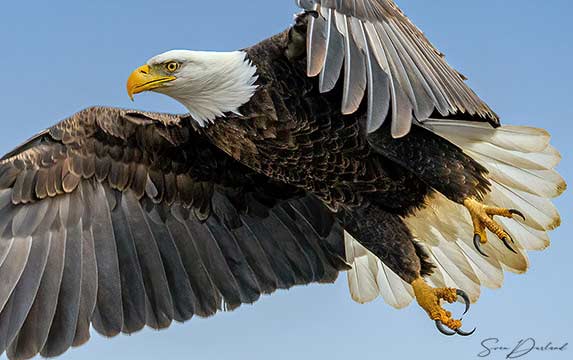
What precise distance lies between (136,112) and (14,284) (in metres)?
1.23

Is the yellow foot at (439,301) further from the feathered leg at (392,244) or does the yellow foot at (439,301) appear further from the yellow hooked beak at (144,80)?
the yellow hooked beak at (144,80)

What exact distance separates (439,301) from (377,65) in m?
1.64

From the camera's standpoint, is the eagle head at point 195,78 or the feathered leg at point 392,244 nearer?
the eagle head at point 195,78

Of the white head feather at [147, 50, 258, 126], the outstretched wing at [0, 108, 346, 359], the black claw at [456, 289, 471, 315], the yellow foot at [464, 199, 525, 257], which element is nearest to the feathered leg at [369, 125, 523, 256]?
the yellow foot at [464, 199, 525, 257]

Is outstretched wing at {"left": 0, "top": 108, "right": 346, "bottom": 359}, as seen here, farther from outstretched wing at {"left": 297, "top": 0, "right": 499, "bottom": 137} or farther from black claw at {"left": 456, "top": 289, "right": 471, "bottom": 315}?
outstretched wing at {"left": 297, "top": 0, "right": 499, "bottom": 137}

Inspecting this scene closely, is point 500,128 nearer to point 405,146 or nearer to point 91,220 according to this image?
point 405,146


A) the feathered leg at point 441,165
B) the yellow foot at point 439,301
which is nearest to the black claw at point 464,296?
the yellow foot at point 439,301

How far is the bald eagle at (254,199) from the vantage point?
5.80 metres

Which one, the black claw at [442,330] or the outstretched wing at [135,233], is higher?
the outstretched wing at [135,233]

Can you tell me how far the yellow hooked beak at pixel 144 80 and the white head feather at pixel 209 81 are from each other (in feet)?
0.10

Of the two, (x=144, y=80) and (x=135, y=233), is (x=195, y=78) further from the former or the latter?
(x=135, y=233)

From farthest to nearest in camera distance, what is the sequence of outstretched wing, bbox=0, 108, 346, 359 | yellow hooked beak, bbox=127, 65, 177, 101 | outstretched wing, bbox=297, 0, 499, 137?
outstretched wing, bbox=0, 108, 346, 359, yellow hooked beak, bbox=127, 65, 177, 101, outstretched wing, bbox=297, 0, 499, 137

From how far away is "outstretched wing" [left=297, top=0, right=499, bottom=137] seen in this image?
5.02 m

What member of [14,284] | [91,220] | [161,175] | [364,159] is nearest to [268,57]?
[364,159]
